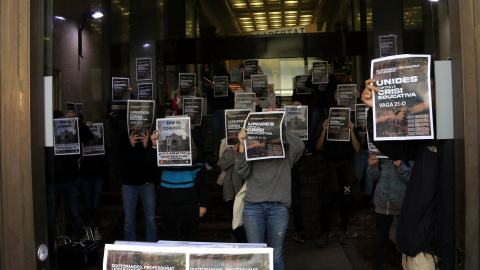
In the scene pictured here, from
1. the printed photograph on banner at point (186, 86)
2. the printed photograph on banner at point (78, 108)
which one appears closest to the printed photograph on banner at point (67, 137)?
the printed photograph on banner at point (78, 108)

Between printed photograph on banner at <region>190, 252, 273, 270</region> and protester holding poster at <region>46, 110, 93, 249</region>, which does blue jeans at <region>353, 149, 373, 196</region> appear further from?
printed photograph on banner at <region>190, 252, 273, 270</region>

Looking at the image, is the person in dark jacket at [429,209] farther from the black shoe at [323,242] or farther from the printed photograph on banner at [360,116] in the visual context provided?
the printed photograph on banner at [360,116]

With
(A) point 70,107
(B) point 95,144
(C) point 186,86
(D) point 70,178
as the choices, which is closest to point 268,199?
(D) point 70,178

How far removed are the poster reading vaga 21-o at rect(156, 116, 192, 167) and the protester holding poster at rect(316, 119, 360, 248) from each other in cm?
289

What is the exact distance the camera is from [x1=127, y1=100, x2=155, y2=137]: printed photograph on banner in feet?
17.2

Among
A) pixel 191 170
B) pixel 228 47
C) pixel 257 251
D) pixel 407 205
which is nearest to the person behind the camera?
pixel 257 251

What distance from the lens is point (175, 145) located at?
4625mm

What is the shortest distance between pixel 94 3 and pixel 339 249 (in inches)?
288

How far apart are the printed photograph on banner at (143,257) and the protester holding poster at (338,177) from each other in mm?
5173

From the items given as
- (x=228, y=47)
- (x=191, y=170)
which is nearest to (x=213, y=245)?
(x=191, y=170)

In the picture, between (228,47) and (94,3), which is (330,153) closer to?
(228,47)

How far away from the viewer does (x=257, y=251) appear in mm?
1905

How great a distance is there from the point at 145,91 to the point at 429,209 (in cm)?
748

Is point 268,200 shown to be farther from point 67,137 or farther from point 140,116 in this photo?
point 67,137
